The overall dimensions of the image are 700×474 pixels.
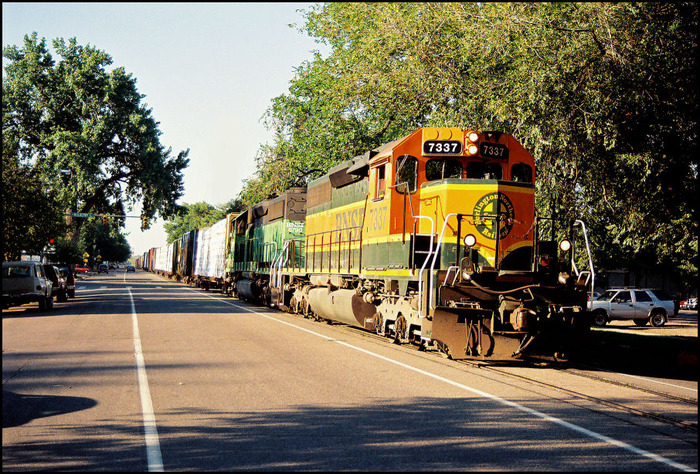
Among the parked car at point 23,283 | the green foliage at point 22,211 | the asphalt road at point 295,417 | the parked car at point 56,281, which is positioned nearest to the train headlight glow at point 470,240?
the asphalt road at point 295,417

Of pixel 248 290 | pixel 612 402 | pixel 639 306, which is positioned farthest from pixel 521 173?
pixel 248 290

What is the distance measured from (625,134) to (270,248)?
619 inches

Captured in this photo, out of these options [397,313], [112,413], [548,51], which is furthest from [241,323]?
[112,413]

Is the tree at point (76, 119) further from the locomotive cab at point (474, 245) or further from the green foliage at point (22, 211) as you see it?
the locomotive cab at point (474, 245)

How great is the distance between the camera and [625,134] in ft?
53.7

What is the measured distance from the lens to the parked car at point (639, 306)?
30.1 m

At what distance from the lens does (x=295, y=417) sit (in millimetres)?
7699

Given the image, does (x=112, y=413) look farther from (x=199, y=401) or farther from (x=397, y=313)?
(x=397, y=313)

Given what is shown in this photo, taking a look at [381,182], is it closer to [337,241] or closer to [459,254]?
[459,254]

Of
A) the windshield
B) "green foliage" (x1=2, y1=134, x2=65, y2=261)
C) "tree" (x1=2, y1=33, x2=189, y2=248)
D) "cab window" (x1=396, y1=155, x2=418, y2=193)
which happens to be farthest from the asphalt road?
"tree" (x1=2, y1=33, x2=189, y2=248)

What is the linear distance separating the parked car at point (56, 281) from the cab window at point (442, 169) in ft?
65.7

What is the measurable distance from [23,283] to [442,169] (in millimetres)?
18102

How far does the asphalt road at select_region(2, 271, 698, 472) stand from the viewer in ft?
19.7

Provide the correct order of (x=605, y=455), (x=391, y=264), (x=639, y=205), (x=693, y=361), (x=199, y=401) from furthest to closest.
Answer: (x=639, y=205) → (x=391, y=264) → (x=693, y=361) → (x=199, y=401) → (x=605, y=455)
